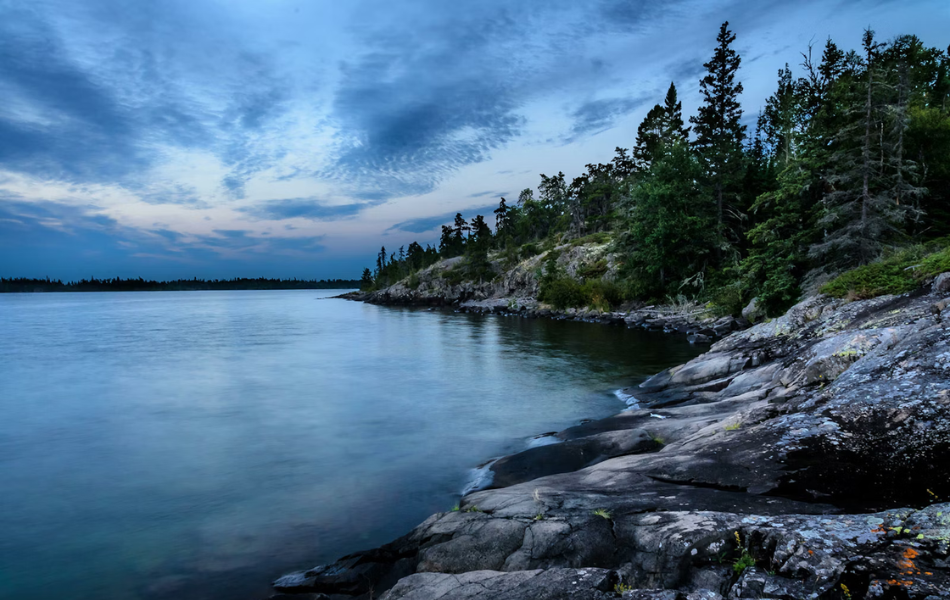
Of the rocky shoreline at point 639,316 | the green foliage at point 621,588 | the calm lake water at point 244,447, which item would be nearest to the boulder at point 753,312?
the rocky shoreline at point 639,316

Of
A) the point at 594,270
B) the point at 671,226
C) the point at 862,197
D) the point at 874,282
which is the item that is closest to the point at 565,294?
the point at 594,270

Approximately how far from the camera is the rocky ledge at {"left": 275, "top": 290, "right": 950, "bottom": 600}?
15.0 feet

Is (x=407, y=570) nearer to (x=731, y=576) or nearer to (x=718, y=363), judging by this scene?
(x=731, y=576)

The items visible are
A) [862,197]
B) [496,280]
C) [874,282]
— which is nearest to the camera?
[874,282]

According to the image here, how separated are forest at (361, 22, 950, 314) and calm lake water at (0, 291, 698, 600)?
30.6 feet

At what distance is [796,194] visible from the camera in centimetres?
2916

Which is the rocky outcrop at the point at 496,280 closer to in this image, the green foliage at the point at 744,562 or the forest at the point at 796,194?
the forest at the point at 796,194

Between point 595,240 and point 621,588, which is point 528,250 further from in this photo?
point 621,588

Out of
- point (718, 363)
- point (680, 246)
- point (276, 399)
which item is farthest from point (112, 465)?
point (680, 246)

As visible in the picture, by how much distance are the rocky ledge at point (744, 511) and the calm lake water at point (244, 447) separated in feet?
7.19

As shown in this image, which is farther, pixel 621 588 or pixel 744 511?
pixel 744 511

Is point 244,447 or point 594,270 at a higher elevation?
point 594,270

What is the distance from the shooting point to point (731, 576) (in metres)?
4.85

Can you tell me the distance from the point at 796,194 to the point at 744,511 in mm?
29678
